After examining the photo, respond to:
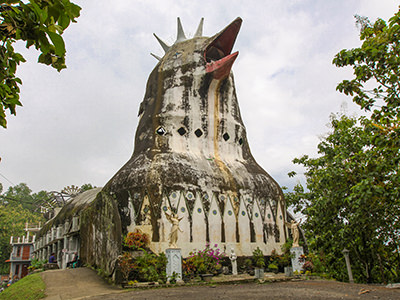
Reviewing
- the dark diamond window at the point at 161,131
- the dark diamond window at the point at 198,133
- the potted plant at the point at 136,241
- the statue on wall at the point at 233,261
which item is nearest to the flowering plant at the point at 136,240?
the potted plant at the point at 136,241

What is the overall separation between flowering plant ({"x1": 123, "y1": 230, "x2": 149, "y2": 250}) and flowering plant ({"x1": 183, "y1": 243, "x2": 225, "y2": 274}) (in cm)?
148

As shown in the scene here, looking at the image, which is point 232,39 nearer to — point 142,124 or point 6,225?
point 142,124

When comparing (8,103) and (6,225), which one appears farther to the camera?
(6,225)

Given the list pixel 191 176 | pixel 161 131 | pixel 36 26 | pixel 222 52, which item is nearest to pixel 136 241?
pixel 191 176

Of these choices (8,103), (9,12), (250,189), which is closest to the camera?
(9,12)

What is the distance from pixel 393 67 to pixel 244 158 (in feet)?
32.3

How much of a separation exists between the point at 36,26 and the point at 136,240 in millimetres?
9751

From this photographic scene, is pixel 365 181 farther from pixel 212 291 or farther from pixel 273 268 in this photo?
→ pixel 273 268

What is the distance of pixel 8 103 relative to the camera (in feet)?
8.45

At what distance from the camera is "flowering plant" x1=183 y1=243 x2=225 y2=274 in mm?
11016

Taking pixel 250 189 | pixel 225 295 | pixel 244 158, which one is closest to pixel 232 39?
pixel 244 158

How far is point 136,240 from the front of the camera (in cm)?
1113

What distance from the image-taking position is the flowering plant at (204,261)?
1102 centimetres

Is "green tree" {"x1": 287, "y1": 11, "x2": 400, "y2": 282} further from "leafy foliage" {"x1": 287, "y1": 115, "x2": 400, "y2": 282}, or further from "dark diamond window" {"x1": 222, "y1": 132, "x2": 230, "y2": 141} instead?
"dark diamond window" {"x1": 222, "y1": 132, "x2": 230, "y2": 141}
